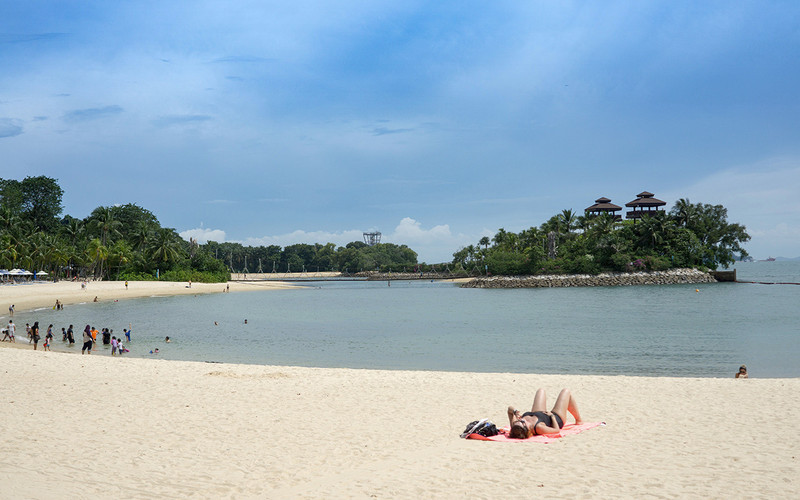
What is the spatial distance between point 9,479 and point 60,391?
24.1 ft

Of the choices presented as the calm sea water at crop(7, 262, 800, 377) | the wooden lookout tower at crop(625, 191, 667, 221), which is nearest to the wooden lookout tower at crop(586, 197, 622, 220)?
the wooden lookout tower at crop(625, 191, 667, 221)

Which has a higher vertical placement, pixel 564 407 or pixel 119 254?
pixel 119 254

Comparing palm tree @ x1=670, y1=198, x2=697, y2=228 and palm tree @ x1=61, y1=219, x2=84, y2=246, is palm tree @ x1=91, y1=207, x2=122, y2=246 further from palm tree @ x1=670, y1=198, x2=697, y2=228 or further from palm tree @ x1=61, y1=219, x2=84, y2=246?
palm tree @ x1=670, y1=198, x2=697, y2=228

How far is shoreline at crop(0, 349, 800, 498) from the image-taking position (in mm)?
6656

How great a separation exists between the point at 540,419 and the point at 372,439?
2.88 metres

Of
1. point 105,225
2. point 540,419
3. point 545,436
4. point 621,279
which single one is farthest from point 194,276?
point 545,436

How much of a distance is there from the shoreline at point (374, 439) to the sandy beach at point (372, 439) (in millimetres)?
34

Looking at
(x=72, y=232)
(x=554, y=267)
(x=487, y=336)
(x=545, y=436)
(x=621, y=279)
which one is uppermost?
(x=72, y=232)

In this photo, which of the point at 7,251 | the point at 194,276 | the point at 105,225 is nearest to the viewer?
the point at 7,251

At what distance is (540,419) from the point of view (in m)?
9.06

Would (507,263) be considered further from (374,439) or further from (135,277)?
(374,439)

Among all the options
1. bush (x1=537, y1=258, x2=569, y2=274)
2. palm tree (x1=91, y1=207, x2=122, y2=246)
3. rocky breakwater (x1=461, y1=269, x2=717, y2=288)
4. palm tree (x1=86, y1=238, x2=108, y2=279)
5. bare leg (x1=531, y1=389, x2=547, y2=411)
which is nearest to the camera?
bare leg (x1=531, y1=389, x2=547, y2=411)

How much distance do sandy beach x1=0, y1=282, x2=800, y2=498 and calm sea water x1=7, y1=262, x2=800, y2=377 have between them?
265 inches

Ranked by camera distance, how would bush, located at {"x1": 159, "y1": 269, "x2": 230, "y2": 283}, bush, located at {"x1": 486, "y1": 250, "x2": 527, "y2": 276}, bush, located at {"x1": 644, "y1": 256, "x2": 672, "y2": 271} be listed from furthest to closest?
bush, located at {"x1": 486, "y1": 250, "x2": 527, "y2": 276} → bush, located at {"x1": 159, "y1": 269, "x2": 230, "y2": 283} → bush, located at {"x1": 644, "y1": 256, "x2": 672, "y2": 271}
